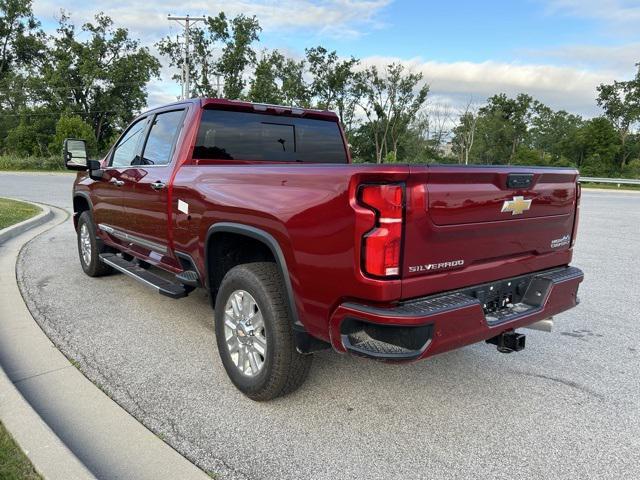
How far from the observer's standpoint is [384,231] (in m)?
2.27

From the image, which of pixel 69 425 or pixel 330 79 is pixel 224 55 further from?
pixel 69 425

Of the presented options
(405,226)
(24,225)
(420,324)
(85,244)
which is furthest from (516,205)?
(24,225)

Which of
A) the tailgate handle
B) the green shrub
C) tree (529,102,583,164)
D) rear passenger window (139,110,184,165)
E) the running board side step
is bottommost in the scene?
the green shrub

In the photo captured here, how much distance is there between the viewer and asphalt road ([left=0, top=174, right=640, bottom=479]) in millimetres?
2529

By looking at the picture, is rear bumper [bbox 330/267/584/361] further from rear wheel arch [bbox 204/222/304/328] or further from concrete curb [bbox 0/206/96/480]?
concrete curb [bbox 0/206/96/480]

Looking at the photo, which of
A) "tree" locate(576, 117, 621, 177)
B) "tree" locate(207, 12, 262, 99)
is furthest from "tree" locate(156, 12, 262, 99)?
"tree" locate(576, 117, 621, 177)

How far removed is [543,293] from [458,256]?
0.84 metres

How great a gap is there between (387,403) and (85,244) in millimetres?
4591

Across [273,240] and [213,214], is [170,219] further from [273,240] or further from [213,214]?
[273,240]

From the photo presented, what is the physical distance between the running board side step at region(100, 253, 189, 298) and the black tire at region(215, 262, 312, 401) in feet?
3.08

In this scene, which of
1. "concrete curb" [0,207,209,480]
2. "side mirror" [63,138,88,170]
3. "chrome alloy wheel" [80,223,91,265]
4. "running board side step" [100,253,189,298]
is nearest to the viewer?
"concrete curb" [0,207,209,480]

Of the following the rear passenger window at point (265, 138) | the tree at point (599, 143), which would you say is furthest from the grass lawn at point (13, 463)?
the tree at point (599, 143)

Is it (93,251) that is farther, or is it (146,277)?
(93,251)

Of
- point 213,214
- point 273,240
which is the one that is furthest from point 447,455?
point 213,214
